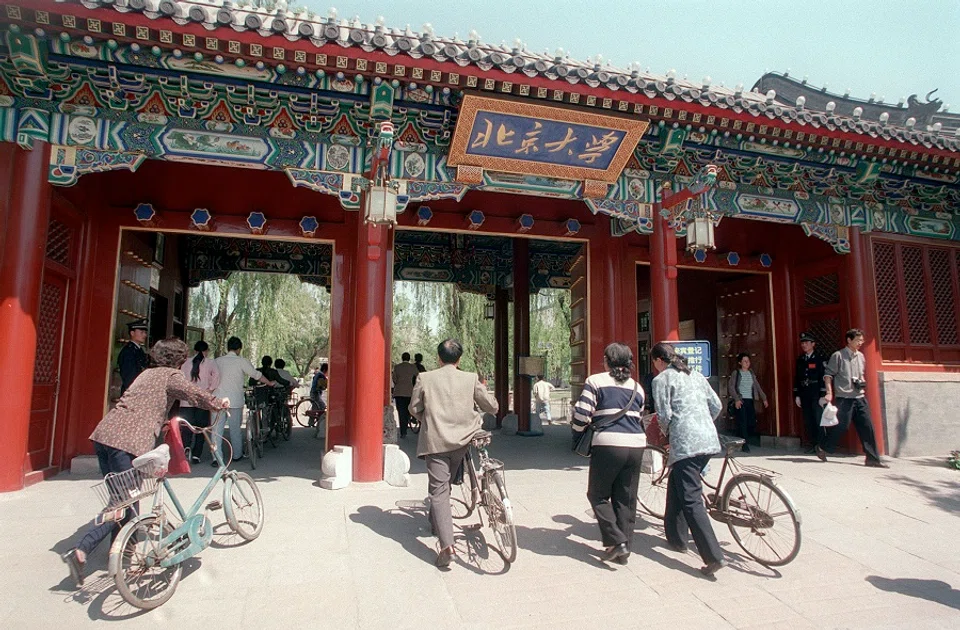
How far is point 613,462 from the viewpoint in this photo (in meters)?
3.30

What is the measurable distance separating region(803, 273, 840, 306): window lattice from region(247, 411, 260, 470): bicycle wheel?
7.54 metres

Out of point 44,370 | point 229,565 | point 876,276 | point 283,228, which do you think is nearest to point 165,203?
point 283,228

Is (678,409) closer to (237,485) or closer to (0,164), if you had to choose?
(237,485)

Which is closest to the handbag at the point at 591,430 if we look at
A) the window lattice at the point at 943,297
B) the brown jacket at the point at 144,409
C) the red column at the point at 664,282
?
the brown jacket at the point at 144,409

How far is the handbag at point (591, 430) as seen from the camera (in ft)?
11.0

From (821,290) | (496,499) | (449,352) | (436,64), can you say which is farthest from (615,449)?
(821,290)

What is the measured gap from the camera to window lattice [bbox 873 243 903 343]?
7.30m

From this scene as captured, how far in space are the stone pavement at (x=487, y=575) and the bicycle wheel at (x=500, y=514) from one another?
0.13m

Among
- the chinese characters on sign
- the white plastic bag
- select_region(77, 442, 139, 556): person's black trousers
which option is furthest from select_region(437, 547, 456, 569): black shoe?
the white plastic bag

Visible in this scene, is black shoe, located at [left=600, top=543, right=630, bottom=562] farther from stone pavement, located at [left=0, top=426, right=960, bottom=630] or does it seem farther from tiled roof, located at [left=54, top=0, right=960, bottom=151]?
tiled roof, located at [left=54, top=0, right=960, bottom=151]

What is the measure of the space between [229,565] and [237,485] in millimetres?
545

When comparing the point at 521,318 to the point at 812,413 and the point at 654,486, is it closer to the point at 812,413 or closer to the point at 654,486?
the point at 812,413

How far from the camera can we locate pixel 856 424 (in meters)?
6.48

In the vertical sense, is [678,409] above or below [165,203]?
below
